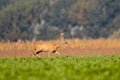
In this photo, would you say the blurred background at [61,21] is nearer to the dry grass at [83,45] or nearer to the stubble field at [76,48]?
the dry grass at [83,45]

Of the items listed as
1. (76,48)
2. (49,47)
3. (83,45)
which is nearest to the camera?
(49,47)

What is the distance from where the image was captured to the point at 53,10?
7888 centimetres

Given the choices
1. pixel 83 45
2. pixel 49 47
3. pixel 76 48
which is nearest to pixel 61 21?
pixel 83 45

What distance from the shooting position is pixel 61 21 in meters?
76.0

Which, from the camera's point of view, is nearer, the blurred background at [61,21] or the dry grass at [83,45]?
the dry grass at [83,45]

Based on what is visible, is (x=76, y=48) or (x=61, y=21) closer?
(x=76, y=48)

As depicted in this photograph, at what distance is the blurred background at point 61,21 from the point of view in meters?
72.1

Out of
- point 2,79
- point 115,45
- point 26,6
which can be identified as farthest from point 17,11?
point 2,79

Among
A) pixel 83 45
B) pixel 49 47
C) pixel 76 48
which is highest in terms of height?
pixel 83 45

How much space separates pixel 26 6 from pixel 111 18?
16444mm

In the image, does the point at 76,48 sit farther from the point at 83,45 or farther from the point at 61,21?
the point at 61,21

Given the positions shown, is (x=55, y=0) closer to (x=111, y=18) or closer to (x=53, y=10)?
(x=53, y=10)

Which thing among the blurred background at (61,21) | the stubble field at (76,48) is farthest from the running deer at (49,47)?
the blurred background at (61,21)

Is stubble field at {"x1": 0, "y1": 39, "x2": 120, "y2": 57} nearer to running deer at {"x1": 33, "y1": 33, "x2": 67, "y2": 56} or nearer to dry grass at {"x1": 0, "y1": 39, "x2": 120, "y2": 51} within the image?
dry grass at {"x1": 0, "y1": 39, "x2": 120, "y2": 51}
